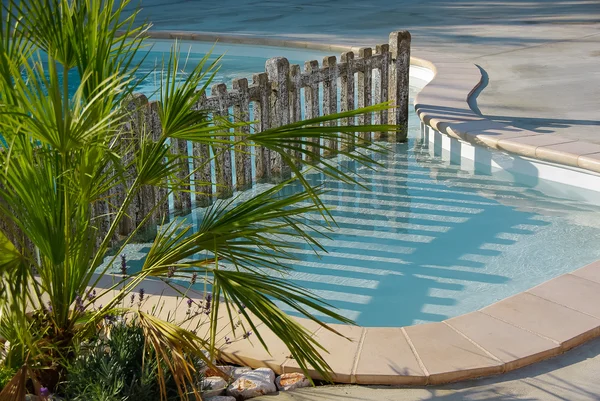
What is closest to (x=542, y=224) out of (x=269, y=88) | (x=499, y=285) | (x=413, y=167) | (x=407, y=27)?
(x=499, y=285)

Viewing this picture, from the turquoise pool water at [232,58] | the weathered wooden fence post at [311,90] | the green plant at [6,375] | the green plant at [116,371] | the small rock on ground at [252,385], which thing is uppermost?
the turquoise pool water at [232,58]

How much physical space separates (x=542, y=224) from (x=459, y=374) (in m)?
2.51

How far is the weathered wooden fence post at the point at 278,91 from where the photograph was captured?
6.52 m

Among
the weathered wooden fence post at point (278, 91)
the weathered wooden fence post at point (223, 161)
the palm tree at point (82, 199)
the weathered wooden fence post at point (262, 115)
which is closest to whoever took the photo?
the palm tree at point (82, 199)

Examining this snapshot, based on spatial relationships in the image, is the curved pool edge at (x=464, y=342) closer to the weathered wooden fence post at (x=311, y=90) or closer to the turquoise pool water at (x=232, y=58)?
the weathered wooden fence post at (x=311, y=90)

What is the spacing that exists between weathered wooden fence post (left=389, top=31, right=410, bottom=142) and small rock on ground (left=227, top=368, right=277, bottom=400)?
4.51 meters

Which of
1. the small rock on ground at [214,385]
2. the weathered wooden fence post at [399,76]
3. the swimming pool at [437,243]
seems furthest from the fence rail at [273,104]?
the small rock on ground at [214,385]

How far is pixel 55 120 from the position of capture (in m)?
2.85

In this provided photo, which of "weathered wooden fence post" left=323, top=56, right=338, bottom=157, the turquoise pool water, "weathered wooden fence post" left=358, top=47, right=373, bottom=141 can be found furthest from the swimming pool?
the turquoise pool water

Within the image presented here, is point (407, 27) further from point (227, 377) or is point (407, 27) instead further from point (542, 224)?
point (227, 377)

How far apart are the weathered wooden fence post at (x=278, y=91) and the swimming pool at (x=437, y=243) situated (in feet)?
1.78

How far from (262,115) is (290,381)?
320cm

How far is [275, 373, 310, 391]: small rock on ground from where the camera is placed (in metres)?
3.62

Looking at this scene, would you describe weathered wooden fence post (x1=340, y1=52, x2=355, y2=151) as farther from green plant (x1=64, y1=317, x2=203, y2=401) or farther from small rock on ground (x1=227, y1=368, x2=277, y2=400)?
green plant (x1=64, y1=317, x2=203, y2=401)
